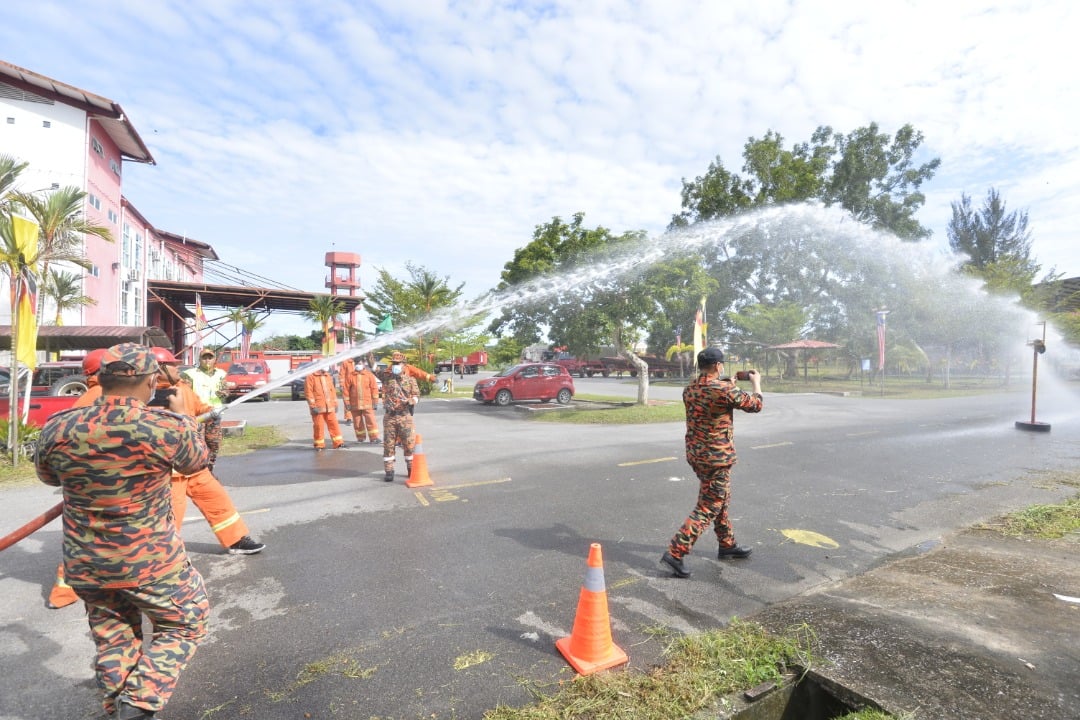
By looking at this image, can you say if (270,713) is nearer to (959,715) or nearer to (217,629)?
(217,629)

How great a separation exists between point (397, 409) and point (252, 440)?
570 cm

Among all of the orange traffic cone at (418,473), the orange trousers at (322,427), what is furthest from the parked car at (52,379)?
the orange traffic cone at (418,473)

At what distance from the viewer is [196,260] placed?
38.0m

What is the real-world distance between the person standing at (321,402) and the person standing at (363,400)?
69 centimetres

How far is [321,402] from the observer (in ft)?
32.6

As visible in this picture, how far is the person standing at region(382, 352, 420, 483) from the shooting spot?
24.0ft

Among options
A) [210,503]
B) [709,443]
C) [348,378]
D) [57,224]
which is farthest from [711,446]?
[57,224]

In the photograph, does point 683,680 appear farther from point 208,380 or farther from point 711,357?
point 208,380

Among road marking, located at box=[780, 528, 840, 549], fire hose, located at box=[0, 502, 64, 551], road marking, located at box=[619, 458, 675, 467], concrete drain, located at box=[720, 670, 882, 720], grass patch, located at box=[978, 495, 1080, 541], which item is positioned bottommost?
concrete drain, located at box=[720, 670, 882, 720]

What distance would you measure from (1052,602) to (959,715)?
1.94m

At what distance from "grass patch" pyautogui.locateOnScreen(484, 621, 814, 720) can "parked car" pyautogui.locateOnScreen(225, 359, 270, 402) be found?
21.9 metres

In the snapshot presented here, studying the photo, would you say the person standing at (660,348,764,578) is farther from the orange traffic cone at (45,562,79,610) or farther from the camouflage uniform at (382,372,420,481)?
the orange traffic cone at (45,562,79,610)

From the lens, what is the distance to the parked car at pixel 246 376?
21.7 metres

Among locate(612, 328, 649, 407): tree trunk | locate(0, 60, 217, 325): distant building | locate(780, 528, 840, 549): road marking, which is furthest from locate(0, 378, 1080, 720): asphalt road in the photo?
locate(0, 60, 217, 325): distant building
